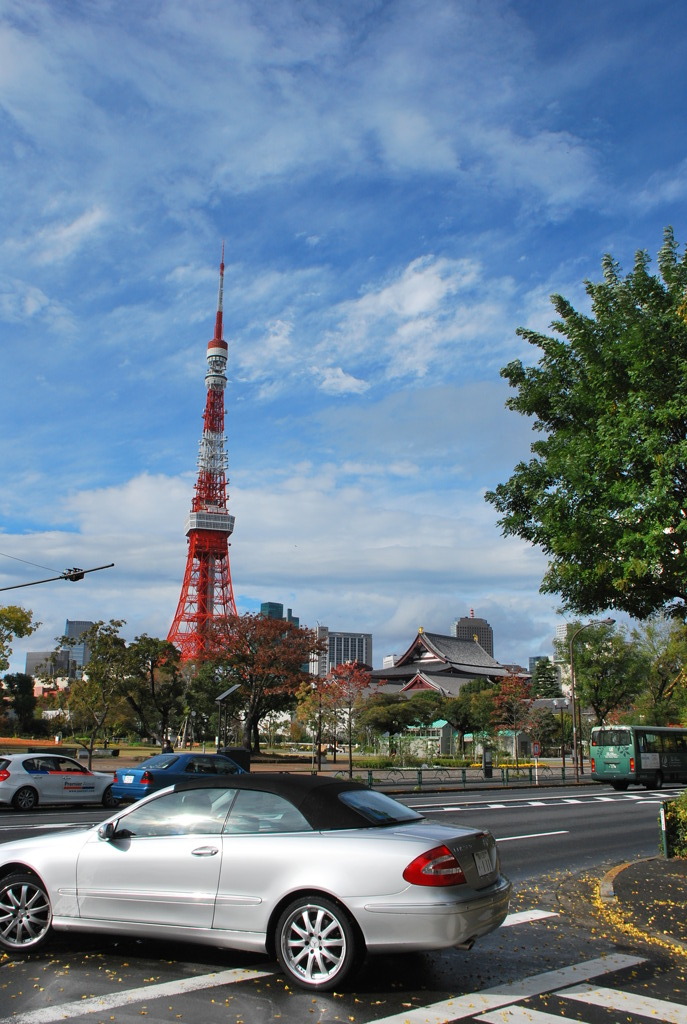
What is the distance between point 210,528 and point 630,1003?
8866cm

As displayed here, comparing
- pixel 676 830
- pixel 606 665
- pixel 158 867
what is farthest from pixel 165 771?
pixel 606 665

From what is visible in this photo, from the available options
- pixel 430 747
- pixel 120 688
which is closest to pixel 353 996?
pixel 120 688

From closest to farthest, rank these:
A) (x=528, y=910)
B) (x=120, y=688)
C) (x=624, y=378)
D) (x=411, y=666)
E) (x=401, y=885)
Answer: (x=401, y=885) < (x=528, y=910) < (x=624, y=378) < (x=120, y=688) < (x=411, y=666)

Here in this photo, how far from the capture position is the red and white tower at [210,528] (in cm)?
8238

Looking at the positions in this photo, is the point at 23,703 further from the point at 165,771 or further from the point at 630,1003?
the point at 630,1003

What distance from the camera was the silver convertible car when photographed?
208 inches

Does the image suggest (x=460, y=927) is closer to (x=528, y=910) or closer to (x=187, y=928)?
(x=187, y=928)

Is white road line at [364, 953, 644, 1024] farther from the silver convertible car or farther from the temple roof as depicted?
the temple roof

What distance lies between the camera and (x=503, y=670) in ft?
306

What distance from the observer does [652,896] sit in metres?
9.07

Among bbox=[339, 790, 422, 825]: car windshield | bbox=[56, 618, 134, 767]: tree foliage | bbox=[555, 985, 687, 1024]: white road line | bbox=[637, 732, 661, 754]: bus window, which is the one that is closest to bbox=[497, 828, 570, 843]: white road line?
bbox=[339, 790, 422, 825]: car windshield

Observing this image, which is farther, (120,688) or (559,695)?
(559,695)

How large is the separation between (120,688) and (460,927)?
32.3 m

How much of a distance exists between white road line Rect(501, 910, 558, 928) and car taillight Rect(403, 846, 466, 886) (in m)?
2.79
